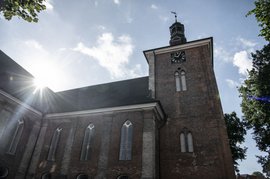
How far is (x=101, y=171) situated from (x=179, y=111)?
7.76m

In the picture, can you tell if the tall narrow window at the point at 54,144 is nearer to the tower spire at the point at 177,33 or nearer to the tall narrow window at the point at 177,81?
the tall narrow window at the point at 177,81

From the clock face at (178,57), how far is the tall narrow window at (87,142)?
33.8 feet

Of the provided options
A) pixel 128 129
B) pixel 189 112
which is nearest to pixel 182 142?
pixel 189 112

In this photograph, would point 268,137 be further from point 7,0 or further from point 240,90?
point 7,0

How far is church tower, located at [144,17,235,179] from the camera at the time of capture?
524 inches

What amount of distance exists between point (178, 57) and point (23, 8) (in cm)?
1453

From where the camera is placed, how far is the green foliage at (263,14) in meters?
8.65

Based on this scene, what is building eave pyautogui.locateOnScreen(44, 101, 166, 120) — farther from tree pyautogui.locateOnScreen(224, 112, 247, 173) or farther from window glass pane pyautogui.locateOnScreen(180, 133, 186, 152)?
tree pyautogui.locateOnScreen(224, 112, 247, 173)

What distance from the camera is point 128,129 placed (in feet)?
47.0

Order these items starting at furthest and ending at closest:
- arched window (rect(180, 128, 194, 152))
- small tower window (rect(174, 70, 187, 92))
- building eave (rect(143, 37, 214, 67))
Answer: building eave (rect(143, 37, 214, 67)) < small tower window (rect(174, 70, 187, 92)) < arched window (rect(180, 128, 194, 152))

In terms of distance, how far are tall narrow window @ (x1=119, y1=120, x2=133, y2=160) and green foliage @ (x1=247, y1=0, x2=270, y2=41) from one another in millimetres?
9976

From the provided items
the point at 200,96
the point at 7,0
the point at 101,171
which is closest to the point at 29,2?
the point at 7,0

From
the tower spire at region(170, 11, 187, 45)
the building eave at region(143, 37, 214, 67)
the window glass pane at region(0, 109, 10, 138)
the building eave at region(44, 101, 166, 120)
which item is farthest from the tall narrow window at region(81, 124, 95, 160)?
the tower spire at region(170, 11, 187, 45)

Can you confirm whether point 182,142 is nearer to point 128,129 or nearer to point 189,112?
point 189,112
